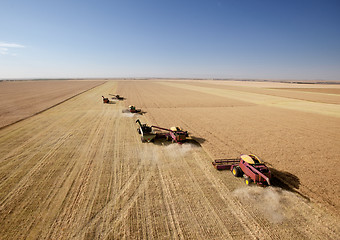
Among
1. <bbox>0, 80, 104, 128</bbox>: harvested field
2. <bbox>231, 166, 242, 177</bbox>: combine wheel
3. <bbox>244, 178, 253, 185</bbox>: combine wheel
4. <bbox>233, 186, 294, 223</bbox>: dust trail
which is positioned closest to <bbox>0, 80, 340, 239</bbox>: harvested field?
<bbox>233, 186, 294, 223</bbox>: dust trail

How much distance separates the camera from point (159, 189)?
7.82 meters

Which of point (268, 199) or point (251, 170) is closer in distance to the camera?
point (268, 199)

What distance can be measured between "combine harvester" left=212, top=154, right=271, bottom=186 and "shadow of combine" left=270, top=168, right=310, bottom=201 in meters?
0.80

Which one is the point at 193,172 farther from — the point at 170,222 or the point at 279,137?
the point at 279,137

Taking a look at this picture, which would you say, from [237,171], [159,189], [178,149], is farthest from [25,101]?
[237,171]

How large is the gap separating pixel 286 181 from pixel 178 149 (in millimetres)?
6654

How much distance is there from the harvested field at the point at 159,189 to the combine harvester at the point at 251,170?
0.36 m

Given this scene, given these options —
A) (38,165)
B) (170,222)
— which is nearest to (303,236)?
(170,222)

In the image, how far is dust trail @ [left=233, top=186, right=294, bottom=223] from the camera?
644cm

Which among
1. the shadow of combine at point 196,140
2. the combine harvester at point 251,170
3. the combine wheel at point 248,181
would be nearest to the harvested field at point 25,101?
the shadow of combine at point 196,140

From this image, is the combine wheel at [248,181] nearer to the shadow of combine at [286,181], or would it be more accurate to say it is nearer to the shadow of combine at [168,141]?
the shadow of combine at [286,181]

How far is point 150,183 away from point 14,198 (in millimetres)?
5974

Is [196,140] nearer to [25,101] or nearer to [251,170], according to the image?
[251,170]

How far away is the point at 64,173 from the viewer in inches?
353
